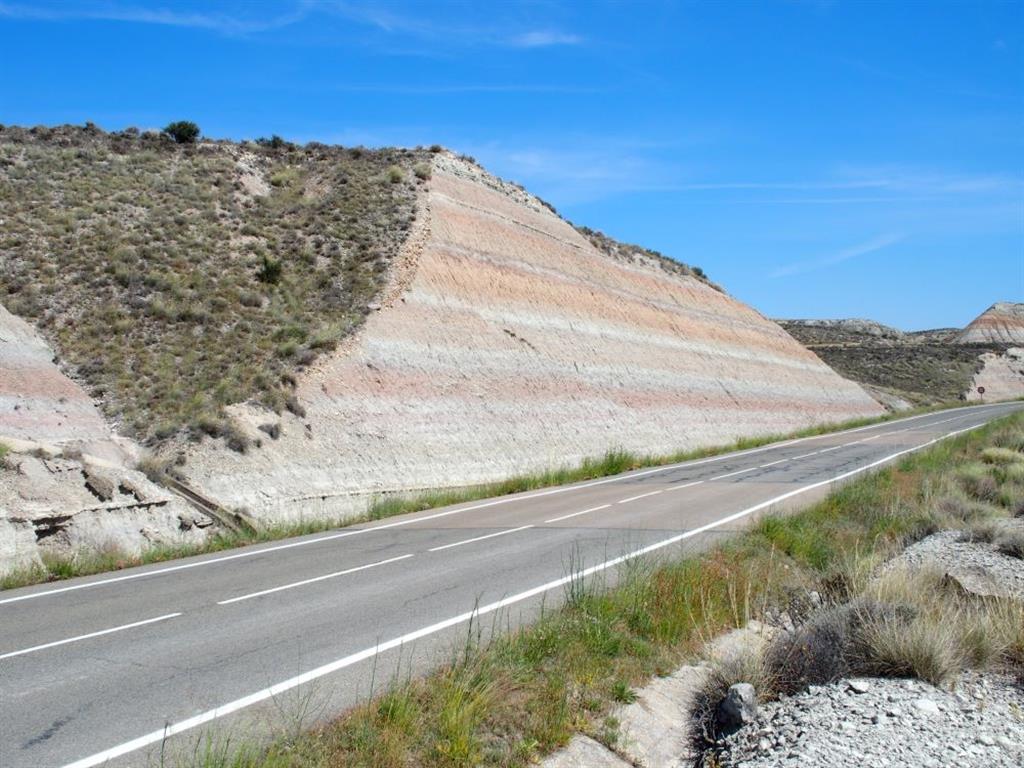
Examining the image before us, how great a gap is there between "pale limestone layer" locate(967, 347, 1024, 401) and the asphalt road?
87.1 m

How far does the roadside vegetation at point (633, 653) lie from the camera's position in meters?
5.30

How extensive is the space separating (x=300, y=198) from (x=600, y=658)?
3137cm

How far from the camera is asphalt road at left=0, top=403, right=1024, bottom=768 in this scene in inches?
231

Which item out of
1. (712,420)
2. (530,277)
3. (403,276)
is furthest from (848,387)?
(403,276)

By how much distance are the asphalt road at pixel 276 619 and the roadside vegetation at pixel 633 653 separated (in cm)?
59

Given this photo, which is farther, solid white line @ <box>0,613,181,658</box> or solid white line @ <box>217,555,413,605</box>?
solid white line @ <box>217,555,413,605</box>

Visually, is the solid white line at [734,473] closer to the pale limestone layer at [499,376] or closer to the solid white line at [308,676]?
the pale limestone layer at [499,376]

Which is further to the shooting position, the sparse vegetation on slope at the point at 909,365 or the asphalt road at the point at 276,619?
the sparse vegetation on slope at the point at 909,365

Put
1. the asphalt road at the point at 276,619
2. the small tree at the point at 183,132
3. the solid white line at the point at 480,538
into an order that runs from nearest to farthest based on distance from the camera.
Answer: the asphalt road at the point at 276,619
the solid white line at the point at 480,538
the small tree at the point at 183,132

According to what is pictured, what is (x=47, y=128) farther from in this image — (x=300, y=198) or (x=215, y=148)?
(x=300, y=198)

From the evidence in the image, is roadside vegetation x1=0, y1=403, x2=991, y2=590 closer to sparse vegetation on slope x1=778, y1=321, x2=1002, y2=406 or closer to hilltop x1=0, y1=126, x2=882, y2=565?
hilltop x1=0, y1=126, x2=882, y2=565

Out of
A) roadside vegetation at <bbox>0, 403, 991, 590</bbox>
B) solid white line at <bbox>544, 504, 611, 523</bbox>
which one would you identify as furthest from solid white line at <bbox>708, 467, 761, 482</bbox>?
solid white line at <bbox>544, 504, 611, 523</bbox>

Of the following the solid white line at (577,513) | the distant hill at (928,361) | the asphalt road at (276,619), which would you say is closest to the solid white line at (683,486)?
the solid white line at (577,513)

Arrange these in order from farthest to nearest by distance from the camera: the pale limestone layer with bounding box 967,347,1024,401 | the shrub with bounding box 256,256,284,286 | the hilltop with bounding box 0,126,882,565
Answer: the pale limestone layer with bounding box 967,347,1024,401
the shrub with bounding box 256,256,284,286
the hilltop with bounding box 0,126,882,565
